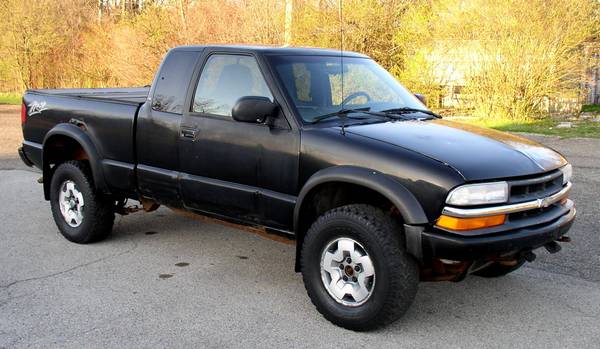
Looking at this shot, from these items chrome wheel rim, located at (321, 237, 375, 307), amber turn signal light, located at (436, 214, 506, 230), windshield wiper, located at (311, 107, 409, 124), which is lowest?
chrome wheel rim, located at (321, 237, 375, 307)

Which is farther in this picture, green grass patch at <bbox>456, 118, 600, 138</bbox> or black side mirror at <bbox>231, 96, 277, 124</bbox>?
green grass patch at <bbox>456, 118, 600, 138</bbox>

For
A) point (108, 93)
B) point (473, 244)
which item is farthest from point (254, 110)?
point (108, 93)

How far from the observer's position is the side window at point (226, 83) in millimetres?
4703

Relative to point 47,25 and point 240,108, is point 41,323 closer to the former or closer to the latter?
point 240,108

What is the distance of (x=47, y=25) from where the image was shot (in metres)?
28.5

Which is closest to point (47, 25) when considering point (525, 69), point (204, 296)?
point (525, 69)

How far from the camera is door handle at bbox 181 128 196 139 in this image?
16.0 ft

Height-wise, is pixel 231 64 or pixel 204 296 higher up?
pixel 231 64

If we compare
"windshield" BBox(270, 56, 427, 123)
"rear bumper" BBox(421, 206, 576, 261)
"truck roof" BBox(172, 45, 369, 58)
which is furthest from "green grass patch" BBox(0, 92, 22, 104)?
"rear bumper" BBox(421, 206, 576, 261)

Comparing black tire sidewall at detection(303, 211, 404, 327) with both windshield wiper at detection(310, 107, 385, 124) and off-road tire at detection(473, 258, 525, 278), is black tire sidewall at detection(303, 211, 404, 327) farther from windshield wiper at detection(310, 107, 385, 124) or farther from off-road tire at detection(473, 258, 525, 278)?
off-road tire at detection(473, 258, 525, 278)

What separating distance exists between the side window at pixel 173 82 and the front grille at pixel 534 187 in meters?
2.73

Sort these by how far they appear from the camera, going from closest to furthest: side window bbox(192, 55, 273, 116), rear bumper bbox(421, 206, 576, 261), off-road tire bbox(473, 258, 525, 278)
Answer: rear bumper bbox(421, 206, 576, 261) → off-road tire bbox(473, 258, 525, 278) → side window bbox(192, 55, 273, 116)

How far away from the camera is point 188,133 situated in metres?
4.93

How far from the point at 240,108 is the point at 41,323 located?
197 centimetres
